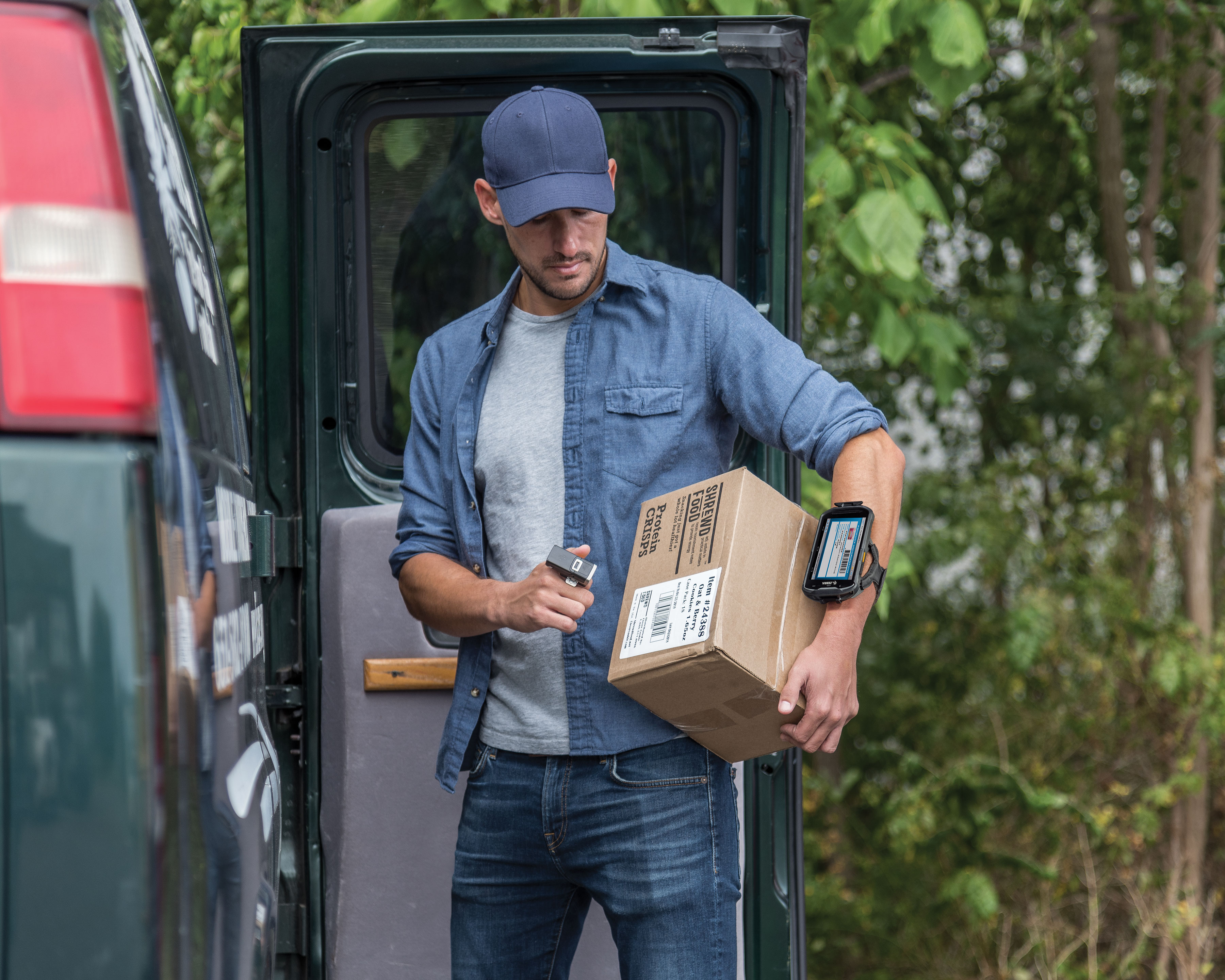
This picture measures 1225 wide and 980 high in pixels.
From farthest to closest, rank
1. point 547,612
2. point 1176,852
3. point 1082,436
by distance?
point 1082,436
point 1176,852
point 547,612

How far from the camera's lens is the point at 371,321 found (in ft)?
8.39

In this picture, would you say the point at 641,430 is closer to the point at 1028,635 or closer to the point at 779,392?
the point at 779,392

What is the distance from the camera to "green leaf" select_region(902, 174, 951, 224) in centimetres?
332

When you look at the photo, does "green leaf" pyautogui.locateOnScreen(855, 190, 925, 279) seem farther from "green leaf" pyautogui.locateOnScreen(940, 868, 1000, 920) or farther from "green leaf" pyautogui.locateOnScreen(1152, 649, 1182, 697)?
"green leaf" pyautogui.locateOnScreen(940, 868, 1000, 920)

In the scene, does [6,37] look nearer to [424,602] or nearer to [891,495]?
[424,602]

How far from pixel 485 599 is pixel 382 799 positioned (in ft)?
2.48

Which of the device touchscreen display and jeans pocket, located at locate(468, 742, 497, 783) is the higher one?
the device touchscreen display

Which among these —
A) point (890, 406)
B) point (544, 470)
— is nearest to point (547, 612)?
point (544, 470)

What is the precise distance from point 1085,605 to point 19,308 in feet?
14.8

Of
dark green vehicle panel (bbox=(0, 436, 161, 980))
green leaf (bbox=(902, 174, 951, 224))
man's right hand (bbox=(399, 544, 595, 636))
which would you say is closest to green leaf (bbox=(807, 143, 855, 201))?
green leaf (bbox=(902, 174, 951, 224))

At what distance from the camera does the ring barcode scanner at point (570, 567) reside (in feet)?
5.65

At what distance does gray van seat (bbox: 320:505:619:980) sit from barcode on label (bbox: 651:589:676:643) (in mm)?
772

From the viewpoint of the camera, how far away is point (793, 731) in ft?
5.79

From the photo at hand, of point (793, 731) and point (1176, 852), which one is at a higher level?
point (793, 731)
